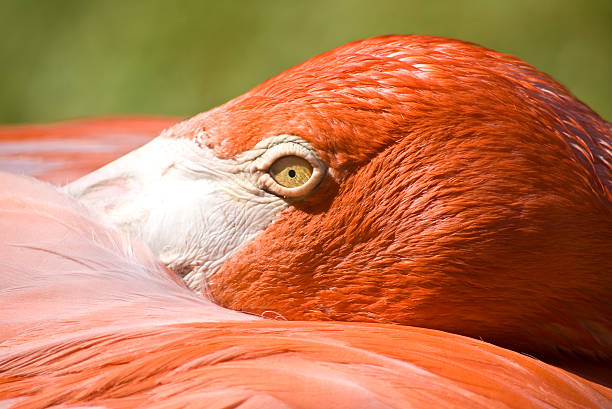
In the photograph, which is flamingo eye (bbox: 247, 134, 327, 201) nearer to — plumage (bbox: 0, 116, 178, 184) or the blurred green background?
plumage (bbox: 0, 116, 178, 184)

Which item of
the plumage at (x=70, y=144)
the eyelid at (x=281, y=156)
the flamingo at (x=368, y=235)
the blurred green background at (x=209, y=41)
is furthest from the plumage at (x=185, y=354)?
the blurred green background at (x=209, y=41)

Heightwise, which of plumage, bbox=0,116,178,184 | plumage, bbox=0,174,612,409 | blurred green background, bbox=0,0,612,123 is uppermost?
blurred green background, bbox=0,0,612,123

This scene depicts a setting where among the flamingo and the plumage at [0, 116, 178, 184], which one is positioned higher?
the plumage at [0, 116, 178, 184]

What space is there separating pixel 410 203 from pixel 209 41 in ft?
6.90

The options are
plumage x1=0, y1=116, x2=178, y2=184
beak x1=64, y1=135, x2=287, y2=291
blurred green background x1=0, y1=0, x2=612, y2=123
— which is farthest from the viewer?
blurred green background x1=0, y1=0, x2=612, y2=123

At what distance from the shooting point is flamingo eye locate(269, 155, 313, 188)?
96cm

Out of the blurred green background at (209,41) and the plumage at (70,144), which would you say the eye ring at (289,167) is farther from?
the blurred green background at (209,41)

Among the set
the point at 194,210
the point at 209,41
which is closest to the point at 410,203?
the point at 194,210

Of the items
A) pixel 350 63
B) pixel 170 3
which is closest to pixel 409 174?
pixel 350 63

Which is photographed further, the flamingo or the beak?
the beak

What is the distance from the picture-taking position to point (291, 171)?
38.3 inches

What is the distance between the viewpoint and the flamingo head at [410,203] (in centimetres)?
92

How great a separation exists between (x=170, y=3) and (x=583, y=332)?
2396 mm

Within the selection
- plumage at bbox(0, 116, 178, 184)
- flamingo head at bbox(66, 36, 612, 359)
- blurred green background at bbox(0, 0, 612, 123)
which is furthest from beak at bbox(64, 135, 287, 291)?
blurred green background at bbox(0, 0, 612, 123)
